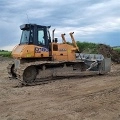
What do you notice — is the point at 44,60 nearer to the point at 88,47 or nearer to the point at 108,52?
the point at 108,52

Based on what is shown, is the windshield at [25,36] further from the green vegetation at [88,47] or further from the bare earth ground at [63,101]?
the green vegetation at [88,47]

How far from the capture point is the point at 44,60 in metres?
14.8

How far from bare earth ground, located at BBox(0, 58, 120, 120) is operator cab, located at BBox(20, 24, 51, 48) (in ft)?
7.24

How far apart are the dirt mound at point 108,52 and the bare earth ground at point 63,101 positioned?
1405 centimetres

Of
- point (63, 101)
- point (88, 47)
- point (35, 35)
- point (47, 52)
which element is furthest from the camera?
point (88, 47)

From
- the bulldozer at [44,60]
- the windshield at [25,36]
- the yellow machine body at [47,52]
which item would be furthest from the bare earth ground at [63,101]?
the windshield at [25,36]

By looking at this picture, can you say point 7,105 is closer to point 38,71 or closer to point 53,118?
point 53,118

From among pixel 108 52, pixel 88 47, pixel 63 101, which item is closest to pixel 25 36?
pixel 63 101

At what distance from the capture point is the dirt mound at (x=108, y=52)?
1071 inches

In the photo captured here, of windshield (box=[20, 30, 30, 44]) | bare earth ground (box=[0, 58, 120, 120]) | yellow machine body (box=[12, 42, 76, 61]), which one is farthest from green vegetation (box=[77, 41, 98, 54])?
bare earth ground (box=[0, 58, 120, 120])

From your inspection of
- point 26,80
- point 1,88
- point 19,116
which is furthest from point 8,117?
point 26,80

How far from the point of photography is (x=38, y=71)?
13.9 m

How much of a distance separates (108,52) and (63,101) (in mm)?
18989

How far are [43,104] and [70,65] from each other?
620 centimetres
